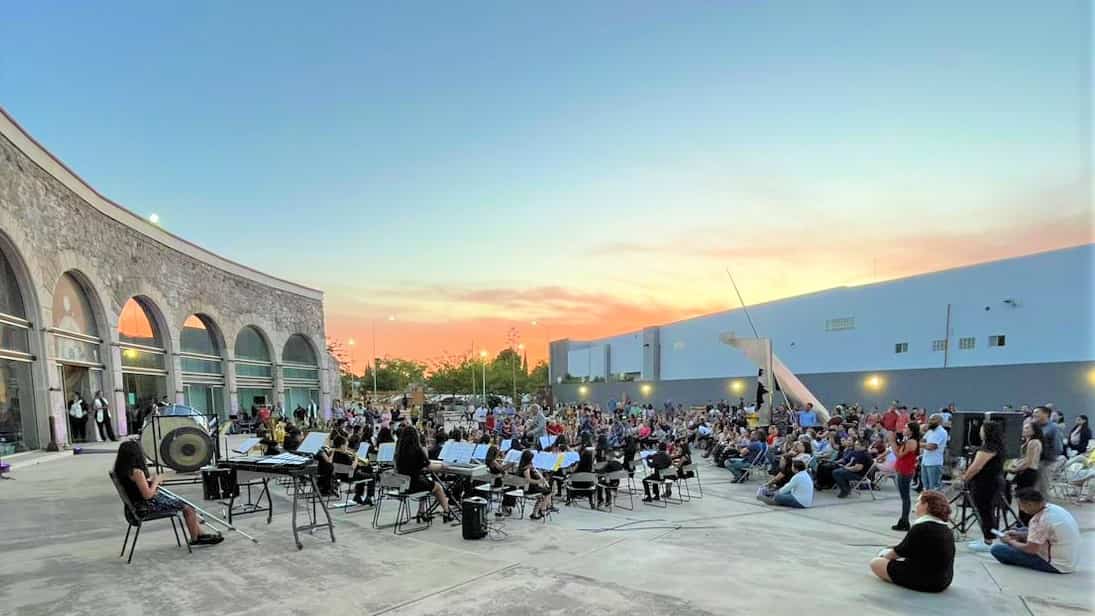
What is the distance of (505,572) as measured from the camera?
559 centimetres

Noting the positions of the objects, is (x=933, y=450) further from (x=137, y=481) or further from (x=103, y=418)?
(x=103, y=418)

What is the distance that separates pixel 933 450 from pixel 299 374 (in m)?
34.2

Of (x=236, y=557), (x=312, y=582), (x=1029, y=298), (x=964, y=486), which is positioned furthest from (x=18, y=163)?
(x=1029, y=298)

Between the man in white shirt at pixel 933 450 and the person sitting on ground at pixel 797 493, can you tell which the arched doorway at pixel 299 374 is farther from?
the man in white shirt at pixel 933 450

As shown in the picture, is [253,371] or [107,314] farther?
[253,371]

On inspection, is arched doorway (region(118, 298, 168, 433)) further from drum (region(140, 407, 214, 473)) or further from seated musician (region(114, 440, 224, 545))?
seated musician (region(114, 440, 224, 545))

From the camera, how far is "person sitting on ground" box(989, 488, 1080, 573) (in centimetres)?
561

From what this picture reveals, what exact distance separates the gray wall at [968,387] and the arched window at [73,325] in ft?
83.0

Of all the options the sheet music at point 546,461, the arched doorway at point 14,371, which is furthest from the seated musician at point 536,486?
the arched doorway at point 14,371

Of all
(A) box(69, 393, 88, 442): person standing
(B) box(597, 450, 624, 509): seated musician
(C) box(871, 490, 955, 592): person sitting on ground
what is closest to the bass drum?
(B) box(597, 450, 624, 509): seated musician

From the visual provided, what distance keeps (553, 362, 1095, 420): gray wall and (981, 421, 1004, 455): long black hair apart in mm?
17861

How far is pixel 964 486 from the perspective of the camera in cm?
717

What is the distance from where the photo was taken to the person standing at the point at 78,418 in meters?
16.9

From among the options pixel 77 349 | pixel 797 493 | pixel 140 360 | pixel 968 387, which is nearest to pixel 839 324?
pixel 968 387
